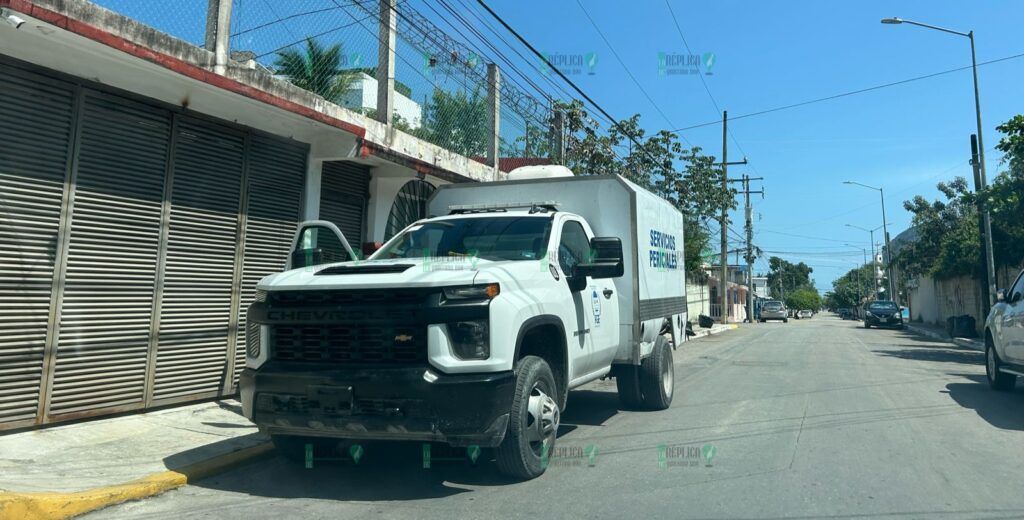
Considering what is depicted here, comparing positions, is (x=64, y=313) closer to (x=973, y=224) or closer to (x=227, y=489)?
(x=227, y=489)

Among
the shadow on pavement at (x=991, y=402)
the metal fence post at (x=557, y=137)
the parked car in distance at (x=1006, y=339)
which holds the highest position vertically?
the metal fence post at (x=557, y=137)

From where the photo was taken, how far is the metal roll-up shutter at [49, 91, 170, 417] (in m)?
6.55

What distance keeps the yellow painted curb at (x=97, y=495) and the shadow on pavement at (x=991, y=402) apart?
7929 mm

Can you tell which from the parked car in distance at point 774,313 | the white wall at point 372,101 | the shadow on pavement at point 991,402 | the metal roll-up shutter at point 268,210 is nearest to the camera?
the shadow on pavement at point 991,402

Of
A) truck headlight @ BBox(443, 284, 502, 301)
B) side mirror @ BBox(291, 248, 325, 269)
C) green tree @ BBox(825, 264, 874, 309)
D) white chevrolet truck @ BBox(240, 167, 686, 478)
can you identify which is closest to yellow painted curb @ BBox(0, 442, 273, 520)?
white chevrolet truck @ BBox(240, 167, 686, 478)

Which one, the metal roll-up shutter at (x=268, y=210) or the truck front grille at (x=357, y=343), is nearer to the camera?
the truck front grille at (x=357, y=343)

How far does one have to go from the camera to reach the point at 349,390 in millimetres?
4555

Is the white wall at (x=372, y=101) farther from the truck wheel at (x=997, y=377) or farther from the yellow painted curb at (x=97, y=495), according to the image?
the truck wheel at (x=997, y=377)

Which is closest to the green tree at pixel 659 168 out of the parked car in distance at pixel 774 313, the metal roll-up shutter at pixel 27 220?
the metal roll-up shutter at pixel 27 220

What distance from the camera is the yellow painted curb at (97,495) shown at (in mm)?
4160

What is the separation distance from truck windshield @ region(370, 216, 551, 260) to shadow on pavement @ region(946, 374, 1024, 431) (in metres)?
5.59

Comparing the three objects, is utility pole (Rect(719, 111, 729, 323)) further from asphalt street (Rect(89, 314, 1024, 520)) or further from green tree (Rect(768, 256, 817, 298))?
green tree (Rect(768, 256, 817, 298))

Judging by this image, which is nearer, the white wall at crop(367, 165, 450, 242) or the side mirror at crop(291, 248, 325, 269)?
the side mirror at crop(291, 248, 325, 269)

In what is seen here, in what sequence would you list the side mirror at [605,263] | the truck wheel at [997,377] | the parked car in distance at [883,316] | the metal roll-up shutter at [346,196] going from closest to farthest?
the side mirror at [605,263], the metal roll-up shutter at [346,196], the truck wheel at [997,377], the parked car in distance at [883,316]
